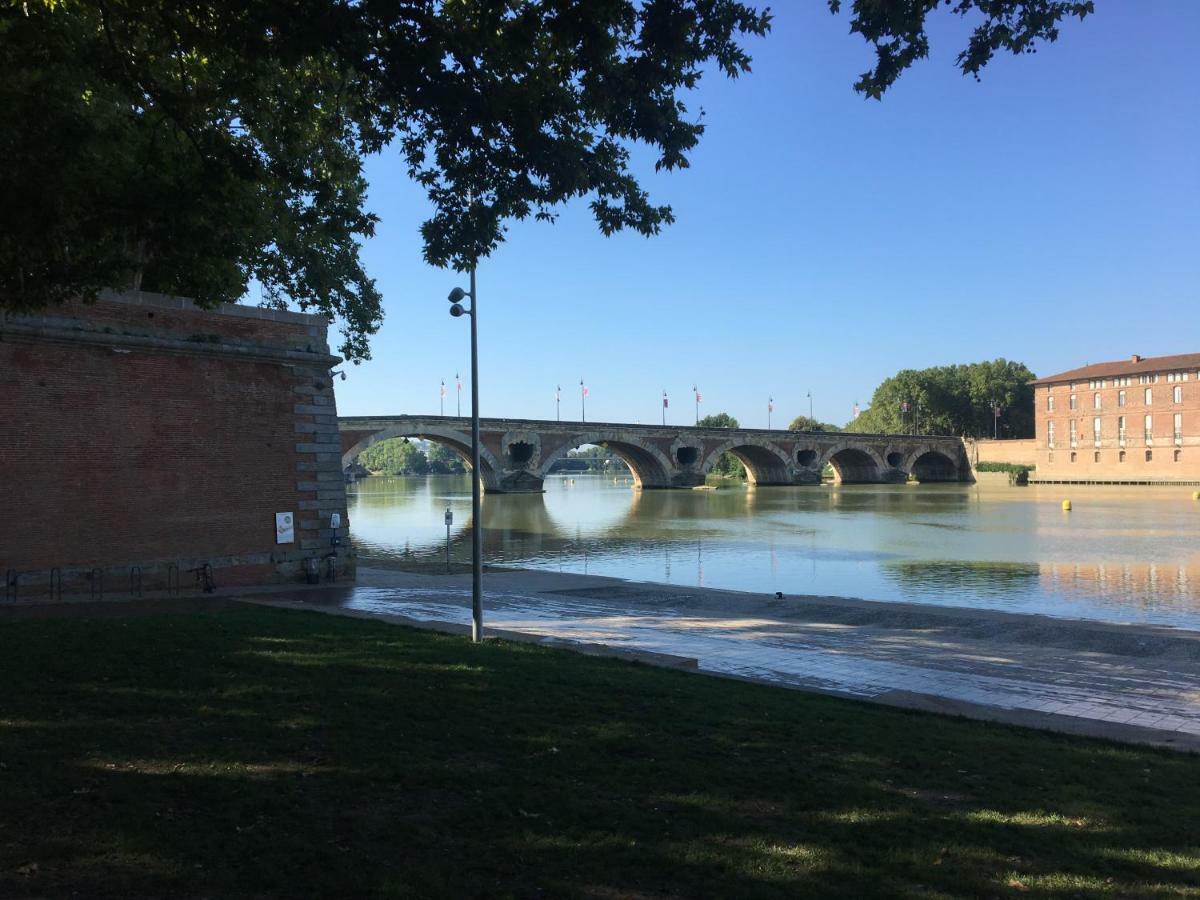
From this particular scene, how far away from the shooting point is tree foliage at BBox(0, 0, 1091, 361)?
7520mm

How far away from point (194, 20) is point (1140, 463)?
110494mm

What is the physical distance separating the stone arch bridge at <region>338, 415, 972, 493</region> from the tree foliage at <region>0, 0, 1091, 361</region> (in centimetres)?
4721

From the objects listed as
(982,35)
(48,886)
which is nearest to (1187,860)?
(48,886)

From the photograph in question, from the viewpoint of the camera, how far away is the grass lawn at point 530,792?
4582 mm

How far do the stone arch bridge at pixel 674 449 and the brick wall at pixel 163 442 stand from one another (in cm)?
3512

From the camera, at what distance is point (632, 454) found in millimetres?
95062

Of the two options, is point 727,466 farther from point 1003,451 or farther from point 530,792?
point 530,792

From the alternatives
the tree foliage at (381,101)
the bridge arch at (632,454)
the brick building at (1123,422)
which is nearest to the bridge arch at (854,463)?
the brick building at (1123,422)

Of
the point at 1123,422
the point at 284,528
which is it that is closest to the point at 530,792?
the point at 284,528

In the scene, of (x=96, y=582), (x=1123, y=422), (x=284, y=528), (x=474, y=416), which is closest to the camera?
(x=474, y=416)

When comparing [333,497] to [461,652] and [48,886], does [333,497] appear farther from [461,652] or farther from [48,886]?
[48,886]

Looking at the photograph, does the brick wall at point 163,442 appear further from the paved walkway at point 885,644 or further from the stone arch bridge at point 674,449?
the stone arch bridge at point 674,449

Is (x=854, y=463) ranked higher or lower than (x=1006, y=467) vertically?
higher

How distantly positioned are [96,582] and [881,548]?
2792 centimetres
